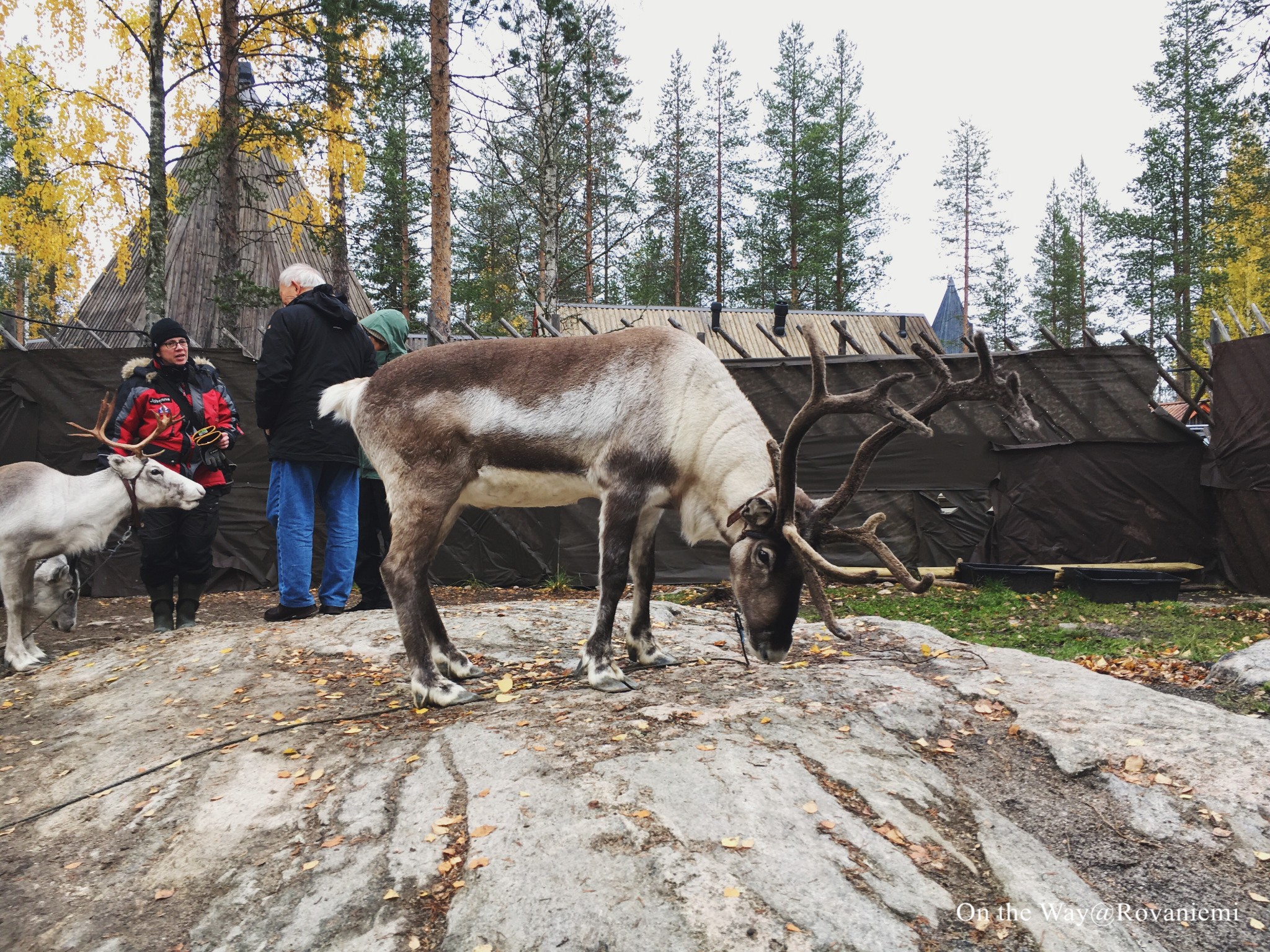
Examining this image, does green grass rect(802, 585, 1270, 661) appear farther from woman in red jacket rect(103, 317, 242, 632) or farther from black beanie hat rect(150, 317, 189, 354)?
black beanie hat rect(150, 317, 189, 354)

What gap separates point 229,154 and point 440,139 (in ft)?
8.66

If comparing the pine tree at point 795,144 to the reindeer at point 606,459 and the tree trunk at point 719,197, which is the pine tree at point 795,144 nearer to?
the tree trunk at point 719,197

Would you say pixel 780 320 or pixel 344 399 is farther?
pixel 780 320

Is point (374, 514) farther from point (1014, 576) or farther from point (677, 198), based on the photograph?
point (677, 198)

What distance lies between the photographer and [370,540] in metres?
6.36

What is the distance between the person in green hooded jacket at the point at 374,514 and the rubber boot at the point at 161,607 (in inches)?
49.5

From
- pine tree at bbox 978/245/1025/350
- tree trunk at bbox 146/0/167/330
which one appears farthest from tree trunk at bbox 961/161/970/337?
tree trunk at bbox 146/0/167/330

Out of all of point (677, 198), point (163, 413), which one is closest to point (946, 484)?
point (163, 413)

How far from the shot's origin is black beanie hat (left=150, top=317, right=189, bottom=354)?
5645 mm

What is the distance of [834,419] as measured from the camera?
29.3 ft

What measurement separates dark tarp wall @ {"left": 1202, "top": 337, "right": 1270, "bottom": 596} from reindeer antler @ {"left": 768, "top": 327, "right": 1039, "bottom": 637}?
588 centimetres

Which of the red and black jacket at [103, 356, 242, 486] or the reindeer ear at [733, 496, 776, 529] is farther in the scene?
the red and black jacket at [103, 356, 242, 486]

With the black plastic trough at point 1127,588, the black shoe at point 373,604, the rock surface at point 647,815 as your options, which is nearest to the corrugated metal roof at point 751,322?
the black plastic trough at point 1127,588

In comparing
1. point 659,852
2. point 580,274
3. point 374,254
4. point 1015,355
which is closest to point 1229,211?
point 580,274
